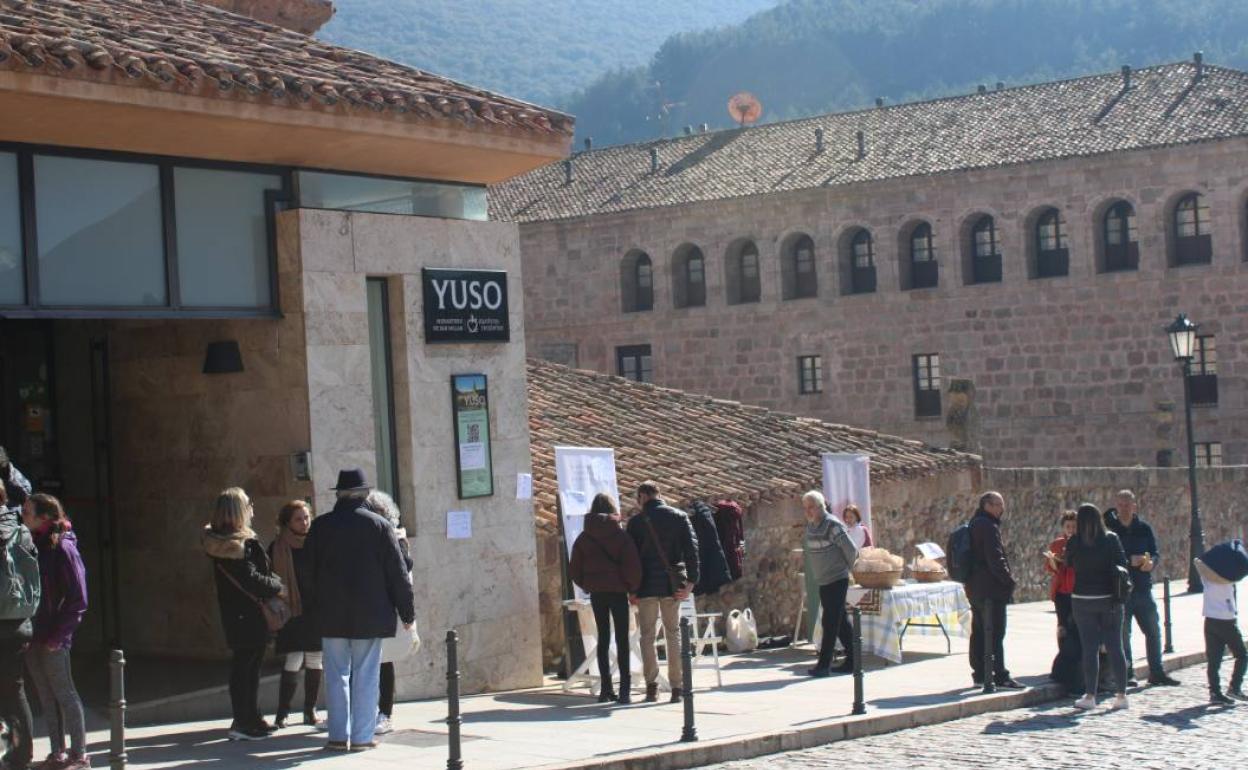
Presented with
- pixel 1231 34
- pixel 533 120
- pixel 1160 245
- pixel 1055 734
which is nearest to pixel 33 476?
pixel 533 120

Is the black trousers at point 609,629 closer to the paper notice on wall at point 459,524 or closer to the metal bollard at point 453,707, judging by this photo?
the paper notice on wall at point 459,524

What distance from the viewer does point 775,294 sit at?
160ft

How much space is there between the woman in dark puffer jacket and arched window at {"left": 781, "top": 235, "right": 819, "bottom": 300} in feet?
117

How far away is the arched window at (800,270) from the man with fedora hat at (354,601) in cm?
3825

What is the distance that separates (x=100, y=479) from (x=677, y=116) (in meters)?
116

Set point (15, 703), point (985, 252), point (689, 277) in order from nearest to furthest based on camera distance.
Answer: point (15, 703) → point (985, 252) → point (689, 277)

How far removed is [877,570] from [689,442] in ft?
16.0

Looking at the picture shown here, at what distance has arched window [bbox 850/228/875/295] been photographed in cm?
4769

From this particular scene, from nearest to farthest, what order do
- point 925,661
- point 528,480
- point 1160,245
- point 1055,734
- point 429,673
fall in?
point 1055,734 < point 429,673 < point 528,480 < point 925,661 < point 1160,245

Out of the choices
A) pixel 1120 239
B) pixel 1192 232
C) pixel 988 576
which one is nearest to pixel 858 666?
pixel 988 576

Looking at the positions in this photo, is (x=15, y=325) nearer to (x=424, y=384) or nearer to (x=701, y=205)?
(x=424, y=384)

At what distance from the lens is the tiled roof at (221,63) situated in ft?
36.7

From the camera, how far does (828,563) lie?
A: 15.1m

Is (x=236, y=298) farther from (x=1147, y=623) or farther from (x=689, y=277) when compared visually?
(x=689, y=277)
